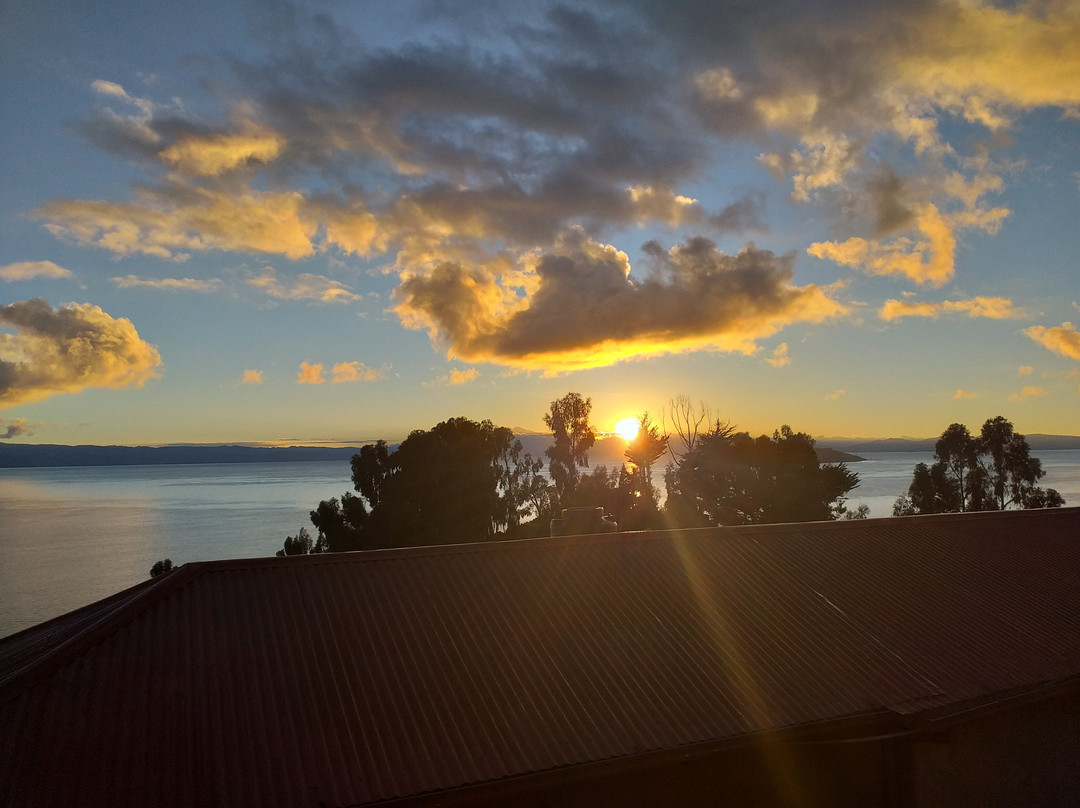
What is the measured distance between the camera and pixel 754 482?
1815 inches

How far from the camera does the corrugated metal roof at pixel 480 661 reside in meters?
7.24

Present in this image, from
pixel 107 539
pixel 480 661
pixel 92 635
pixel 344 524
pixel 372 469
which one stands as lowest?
pixel 107 539

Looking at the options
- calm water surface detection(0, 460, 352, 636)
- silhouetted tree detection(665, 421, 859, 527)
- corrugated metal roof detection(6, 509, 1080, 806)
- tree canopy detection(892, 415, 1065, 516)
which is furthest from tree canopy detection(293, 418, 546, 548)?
A: tree canopy detection(892, 415, 1065, 516)

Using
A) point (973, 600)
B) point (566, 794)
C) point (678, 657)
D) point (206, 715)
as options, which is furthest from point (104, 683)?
point (973, 600)

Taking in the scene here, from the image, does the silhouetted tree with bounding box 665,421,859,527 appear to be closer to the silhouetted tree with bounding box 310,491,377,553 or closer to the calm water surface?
the silhouetted tree with bounding box 310,491,377,553

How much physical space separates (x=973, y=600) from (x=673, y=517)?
37498 millimetres

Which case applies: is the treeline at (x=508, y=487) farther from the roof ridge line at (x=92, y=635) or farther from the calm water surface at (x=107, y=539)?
the roof ridge line at (x=92, y=635)

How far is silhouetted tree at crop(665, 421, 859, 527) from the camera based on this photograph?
1738 inches

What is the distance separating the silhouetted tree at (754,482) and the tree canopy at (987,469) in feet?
60.4

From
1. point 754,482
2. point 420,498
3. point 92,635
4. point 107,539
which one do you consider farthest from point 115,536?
point 92,635

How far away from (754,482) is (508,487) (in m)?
21.9

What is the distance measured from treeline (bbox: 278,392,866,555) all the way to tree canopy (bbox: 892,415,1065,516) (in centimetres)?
985

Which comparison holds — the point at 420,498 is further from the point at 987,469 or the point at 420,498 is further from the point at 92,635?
the point at 987,469

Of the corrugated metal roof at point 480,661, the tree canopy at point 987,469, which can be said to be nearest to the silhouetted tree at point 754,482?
the tree canopy at point 987,469
